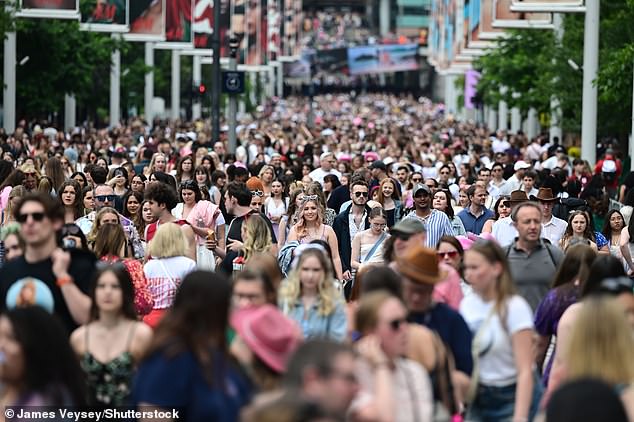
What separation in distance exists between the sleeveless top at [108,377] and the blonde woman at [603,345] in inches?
88.3

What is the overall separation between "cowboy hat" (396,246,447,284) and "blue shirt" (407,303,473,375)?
0.74 ft

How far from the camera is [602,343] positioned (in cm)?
802

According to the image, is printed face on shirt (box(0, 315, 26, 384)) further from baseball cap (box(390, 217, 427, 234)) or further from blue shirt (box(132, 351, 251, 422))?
baseball cap (box(390, 217, 427, 234))

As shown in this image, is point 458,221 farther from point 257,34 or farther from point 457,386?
point 257,34

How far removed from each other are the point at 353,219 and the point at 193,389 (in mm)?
11290

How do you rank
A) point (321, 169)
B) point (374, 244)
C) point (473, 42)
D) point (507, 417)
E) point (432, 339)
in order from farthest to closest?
point (473, 42), point (321, 169), point (374, 244), point (507, 417), point (432, 339)

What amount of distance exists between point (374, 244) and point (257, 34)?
76482 mm

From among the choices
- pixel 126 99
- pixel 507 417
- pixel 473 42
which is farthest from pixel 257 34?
pixel 507 417

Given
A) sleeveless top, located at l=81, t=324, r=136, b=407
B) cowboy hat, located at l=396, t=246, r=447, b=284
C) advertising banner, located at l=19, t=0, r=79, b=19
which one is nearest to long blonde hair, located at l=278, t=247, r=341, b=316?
cowboy hat, located at l=396, t=246, r=447, b=284

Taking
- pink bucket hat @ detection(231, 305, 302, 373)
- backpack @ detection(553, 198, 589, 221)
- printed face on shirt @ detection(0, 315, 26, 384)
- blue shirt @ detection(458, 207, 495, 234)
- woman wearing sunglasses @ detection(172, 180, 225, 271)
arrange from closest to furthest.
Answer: printed face on shirt @ detection(0, 315, 26, 384), pink bucket hat @ detection(231, 305, 302, 373), woman wearing sunglasses @ detection(172, 180, 225, 271), blue shirt @ detection(458, 207, 495, 234), backpack @ detection(553, 198, 589, 221)

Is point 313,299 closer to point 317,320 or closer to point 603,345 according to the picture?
point 317,320

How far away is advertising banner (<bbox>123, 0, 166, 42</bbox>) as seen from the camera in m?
51.2

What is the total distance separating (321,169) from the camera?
1074 inches

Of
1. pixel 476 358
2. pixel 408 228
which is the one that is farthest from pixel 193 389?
pixel 408 228
